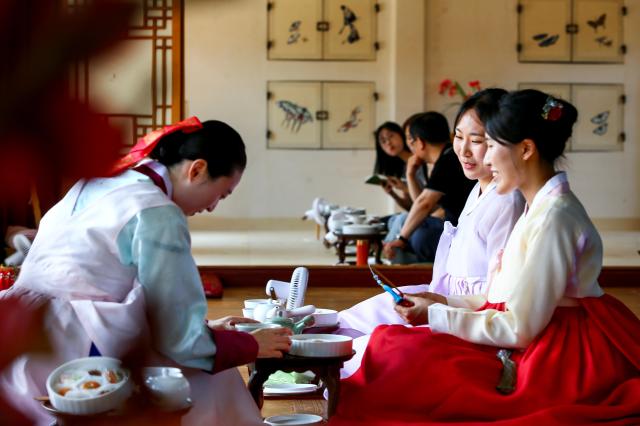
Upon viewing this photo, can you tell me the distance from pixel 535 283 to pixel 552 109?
441 mm

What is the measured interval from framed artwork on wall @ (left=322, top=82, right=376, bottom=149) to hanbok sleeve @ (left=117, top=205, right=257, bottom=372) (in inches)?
334

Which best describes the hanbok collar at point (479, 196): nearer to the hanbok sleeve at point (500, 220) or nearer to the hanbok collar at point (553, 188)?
the hanbok sleeve at point (500, 220)

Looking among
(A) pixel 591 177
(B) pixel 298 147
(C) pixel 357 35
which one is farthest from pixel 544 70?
(B) pixel 298 147

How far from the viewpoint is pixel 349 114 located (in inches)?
408

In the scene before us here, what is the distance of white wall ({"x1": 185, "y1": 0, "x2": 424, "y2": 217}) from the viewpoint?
10.2 m

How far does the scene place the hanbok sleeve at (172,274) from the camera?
6.24ft

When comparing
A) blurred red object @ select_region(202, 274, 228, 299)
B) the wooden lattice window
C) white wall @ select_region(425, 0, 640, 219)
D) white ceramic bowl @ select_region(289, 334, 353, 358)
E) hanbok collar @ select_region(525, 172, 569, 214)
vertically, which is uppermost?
white wall @ select_region(425, 0, 640, 219)

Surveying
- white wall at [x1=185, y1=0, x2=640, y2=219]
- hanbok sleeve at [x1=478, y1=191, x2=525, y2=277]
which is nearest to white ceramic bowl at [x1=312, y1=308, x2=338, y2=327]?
hanbok sleeve at [x1=478, y1=191, x2=525, y2=277]

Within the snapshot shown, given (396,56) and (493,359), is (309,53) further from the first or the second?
(493,359)

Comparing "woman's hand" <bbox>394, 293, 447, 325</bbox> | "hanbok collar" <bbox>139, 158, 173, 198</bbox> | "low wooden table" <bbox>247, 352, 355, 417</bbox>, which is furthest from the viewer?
"woman's hand" <bbox>394, 293, 447, 325</bbox>

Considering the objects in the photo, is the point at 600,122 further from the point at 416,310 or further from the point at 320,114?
the point at 416,310

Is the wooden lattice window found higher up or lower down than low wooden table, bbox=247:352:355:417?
higher up

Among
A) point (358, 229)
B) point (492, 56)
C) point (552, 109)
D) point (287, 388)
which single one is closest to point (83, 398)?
point (552, 109)

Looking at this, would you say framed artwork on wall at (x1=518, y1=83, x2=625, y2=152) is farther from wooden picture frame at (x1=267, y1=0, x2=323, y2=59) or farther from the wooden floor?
the wooden floor
